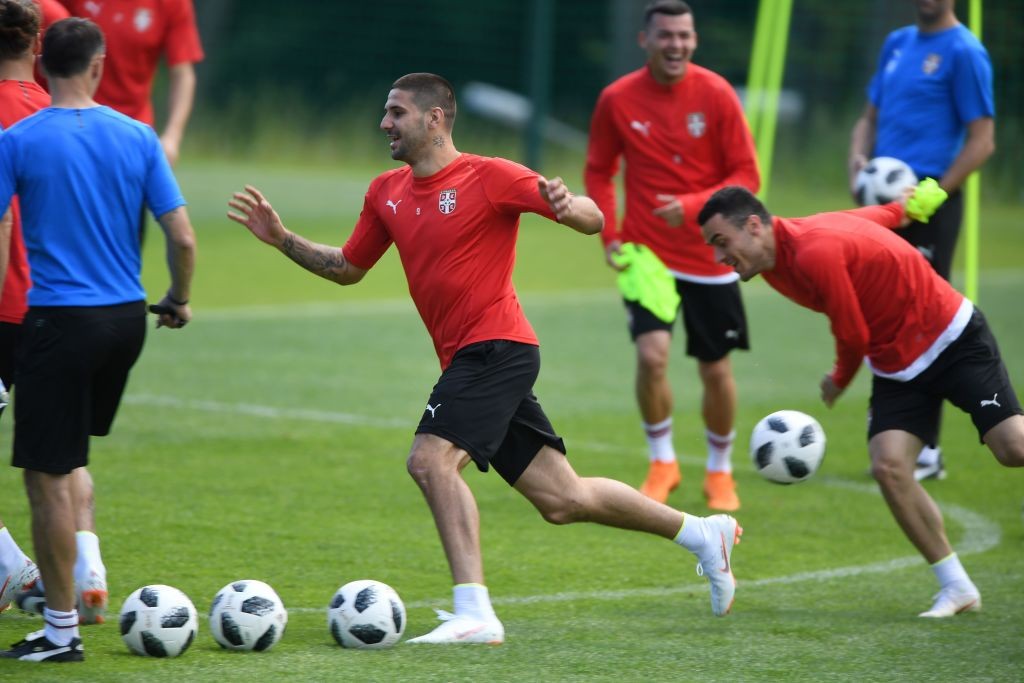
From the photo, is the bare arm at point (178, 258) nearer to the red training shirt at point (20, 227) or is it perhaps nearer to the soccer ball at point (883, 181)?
the red training shirt at point (20, 227)

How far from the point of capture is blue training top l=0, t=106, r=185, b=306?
5531 mm

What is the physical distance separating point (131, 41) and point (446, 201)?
3.81 metres

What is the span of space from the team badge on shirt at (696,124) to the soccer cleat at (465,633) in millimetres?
3980

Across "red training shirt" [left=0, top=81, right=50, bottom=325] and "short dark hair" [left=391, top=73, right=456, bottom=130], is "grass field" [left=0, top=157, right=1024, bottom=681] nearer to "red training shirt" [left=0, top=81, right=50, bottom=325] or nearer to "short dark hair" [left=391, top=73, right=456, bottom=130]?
"red training shirt" [left=0, top=81, right=50, bottom=325]

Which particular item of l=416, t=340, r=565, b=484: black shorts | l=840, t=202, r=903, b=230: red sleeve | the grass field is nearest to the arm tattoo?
l=416, t=340, r=565, b=484: black shorts

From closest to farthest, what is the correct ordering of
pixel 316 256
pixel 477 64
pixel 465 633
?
1. pixel 465 633
2. pixel 316 256
3. pixel 477 64

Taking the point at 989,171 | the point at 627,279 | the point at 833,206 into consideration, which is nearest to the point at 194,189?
the point at 833,206

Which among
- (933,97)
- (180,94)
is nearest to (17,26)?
(180,94)

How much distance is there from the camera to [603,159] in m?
9.33

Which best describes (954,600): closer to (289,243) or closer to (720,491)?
(720,491)

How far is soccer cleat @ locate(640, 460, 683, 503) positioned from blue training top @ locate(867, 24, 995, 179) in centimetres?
229

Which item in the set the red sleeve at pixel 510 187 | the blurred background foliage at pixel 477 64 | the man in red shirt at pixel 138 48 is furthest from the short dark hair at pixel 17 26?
the blurred background foliage at pixel 477 64

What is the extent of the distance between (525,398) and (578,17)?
24291mm

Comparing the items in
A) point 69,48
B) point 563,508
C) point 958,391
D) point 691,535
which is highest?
point 69,48
